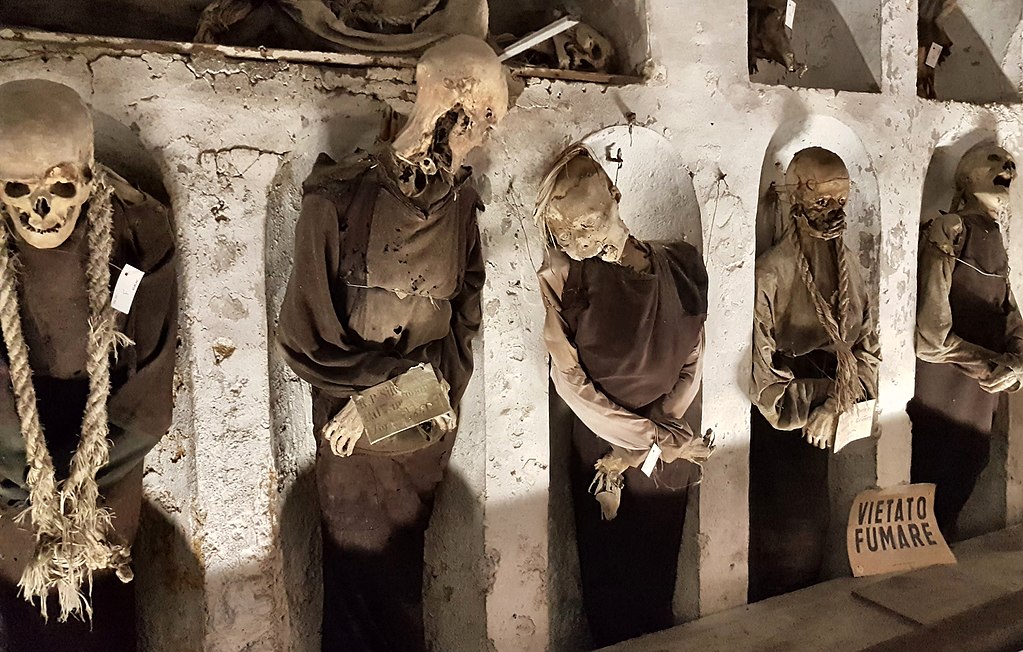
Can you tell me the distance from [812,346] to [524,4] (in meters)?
1.79

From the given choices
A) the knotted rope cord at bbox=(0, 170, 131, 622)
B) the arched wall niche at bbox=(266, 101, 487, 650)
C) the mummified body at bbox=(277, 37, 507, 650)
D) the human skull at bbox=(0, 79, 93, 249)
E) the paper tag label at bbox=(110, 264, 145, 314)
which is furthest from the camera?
the arched wall niche at bbox=(266, 101, 487, 650)

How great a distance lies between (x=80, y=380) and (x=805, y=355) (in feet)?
8.57

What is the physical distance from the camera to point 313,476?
265cm

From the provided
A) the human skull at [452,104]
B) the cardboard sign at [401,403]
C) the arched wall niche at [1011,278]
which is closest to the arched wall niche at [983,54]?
the arched wall niche at [1011,278]

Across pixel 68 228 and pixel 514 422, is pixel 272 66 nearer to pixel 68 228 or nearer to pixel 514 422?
pixel 68 228

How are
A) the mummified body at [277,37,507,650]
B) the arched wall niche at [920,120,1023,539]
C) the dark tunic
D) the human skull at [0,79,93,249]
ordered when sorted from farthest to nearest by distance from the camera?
the arched wall niche at [920,120,1023,539]
the dark tunic
the mummified body at [277,37,507,650]
the human skull at [0,79,93,249]

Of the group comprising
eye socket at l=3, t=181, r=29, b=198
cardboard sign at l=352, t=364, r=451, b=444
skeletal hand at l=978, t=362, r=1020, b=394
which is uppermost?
eye socket at l=3, t=181, r=29, b=198

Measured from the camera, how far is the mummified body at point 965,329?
3.51 m

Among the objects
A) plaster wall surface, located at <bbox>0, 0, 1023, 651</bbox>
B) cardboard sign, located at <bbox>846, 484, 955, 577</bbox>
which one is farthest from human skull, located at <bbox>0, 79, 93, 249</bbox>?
cardboard sign, located at <bbox>846, 484, 955, 577</bbox>

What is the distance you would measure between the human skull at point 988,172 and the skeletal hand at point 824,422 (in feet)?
4.41

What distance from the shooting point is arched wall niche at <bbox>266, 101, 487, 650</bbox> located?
7.95 ft

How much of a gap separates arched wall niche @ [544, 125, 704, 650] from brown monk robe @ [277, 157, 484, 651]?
Result: 71cm

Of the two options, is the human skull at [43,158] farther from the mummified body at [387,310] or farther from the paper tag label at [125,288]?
the mummified body at [387,310]

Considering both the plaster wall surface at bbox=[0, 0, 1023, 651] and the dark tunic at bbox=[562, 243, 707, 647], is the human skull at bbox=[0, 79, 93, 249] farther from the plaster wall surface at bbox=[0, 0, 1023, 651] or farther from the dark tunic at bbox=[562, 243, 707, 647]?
the dark tunic at bbox=[562, 243, 707, 647]
